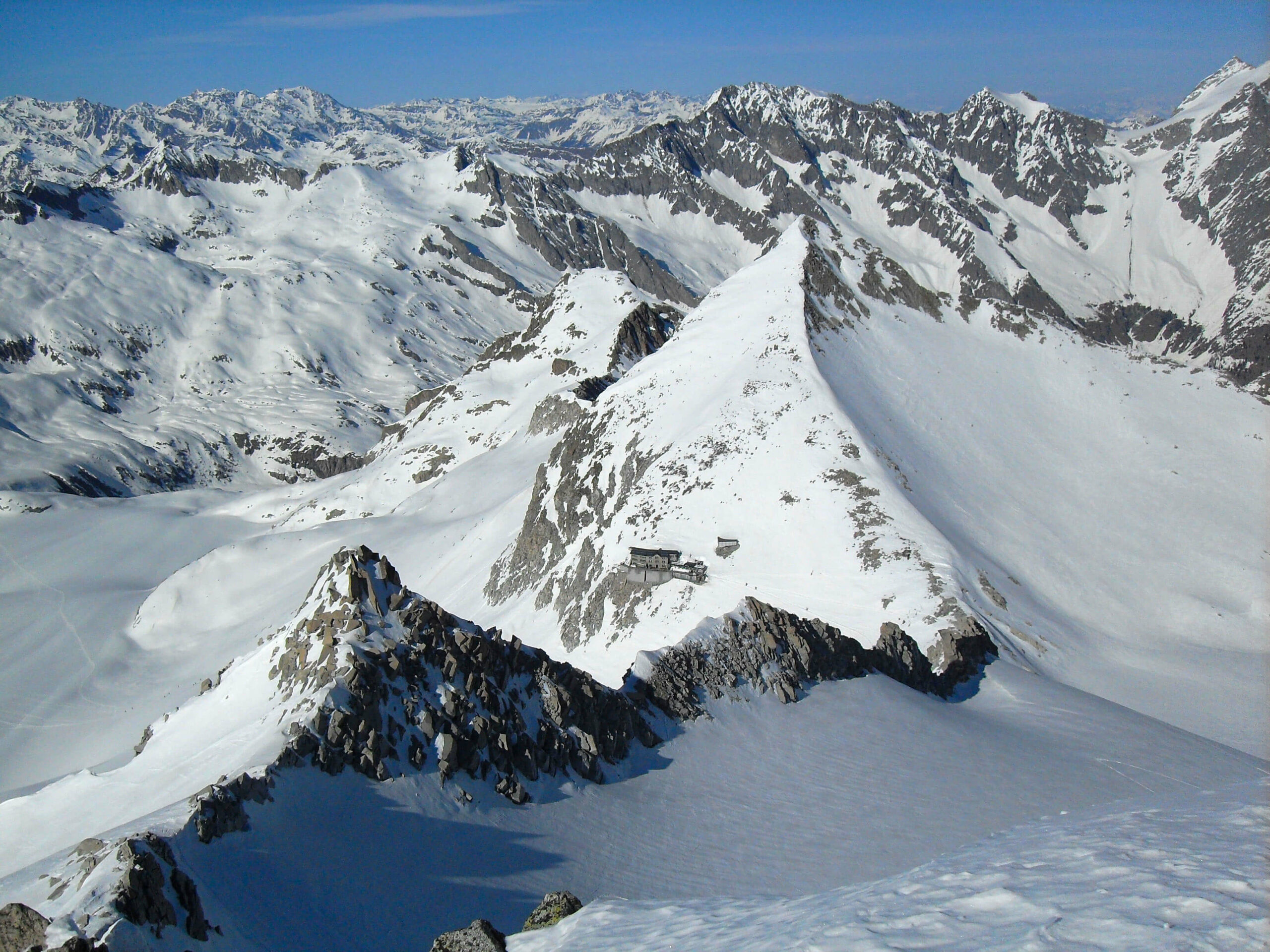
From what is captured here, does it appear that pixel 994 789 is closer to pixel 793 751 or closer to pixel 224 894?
pixel 793 751

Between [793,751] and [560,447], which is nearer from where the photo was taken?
[793,751]

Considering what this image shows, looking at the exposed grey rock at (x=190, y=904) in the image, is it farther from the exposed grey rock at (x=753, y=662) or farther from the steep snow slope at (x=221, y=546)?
the steep snow slope at (x=221, y=546)

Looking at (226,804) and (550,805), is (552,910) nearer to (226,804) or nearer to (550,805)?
(550,805)

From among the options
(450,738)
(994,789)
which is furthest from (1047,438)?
(450,738)

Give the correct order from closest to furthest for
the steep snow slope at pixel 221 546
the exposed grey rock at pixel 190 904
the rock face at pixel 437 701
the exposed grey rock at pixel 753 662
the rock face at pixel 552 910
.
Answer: the exposed grey rock at pixel 190 904
the rock face at pixel 552 910
the rock face at pixel 437 701
the exposed grey rock at pixel 753 662
the steep snow slope at pixel 221 546

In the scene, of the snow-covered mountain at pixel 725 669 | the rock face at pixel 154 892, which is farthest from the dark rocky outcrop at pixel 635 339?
the rock face at pixel 154 892

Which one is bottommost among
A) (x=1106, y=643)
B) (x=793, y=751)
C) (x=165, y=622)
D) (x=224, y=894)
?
(x=1106, y=643)
